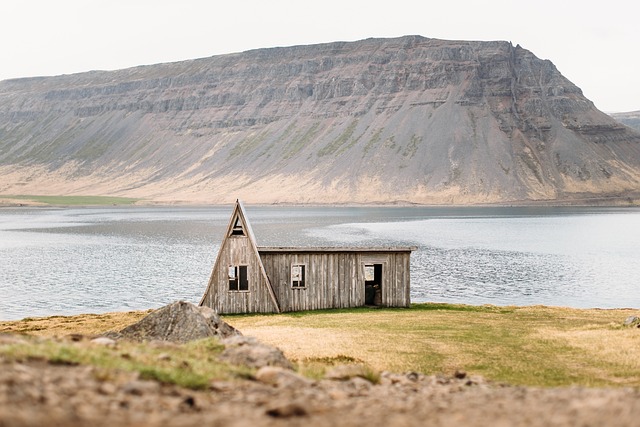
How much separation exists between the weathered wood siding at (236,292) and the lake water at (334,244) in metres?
13.5

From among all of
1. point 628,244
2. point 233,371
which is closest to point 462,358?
point 233,371

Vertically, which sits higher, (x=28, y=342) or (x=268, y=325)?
(x=28, y=342)

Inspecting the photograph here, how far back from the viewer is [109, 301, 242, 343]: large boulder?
22680 millimetres

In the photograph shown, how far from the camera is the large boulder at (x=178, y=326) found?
2268 centimetres

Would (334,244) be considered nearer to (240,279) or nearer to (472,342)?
(240,279)

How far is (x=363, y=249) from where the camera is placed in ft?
127

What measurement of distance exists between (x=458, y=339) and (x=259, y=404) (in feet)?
57.3

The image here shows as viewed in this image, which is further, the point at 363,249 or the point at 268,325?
the point at 363,249

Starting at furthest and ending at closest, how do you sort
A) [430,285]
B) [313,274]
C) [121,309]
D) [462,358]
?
[430,285] < [121,309] < [313,274] < [462,358]

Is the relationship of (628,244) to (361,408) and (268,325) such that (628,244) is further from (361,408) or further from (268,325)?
(361,408)

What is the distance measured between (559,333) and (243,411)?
2137 cm

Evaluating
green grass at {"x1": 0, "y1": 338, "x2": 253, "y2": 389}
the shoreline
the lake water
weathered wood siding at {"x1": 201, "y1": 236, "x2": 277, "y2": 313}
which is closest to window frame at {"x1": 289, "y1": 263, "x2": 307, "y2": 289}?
weathered wood siding at {"x1": 201, "y1": 236, "x2": 277, "y2": 313}

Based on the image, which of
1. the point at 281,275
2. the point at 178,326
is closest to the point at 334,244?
the point at 281,275

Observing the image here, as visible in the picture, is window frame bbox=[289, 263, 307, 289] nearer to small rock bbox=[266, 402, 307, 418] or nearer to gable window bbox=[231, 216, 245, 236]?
gable window bbox=[231, 216, 245, 236]
